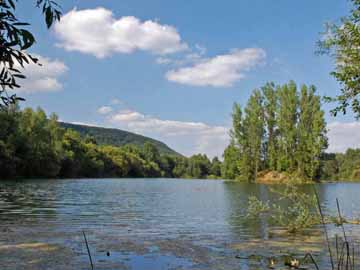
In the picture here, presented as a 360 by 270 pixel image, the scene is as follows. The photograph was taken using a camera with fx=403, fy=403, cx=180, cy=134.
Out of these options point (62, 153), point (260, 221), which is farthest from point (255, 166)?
point (260, 221)

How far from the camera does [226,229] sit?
18.2 meters

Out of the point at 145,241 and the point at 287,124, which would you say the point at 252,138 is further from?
the point at 145,241

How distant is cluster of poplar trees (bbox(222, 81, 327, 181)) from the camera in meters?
83.1

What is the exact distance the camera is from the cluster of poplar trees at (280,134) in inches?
3270

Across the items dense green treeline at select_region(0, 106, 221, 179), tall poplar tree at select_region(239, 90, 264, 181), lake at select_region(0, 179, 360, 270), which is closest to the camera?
lake at select_region(0, 179, 360, 270)

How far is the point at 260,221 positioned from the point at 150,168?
161867 mm

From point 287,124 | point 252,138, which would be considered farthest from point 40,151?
point 287,124

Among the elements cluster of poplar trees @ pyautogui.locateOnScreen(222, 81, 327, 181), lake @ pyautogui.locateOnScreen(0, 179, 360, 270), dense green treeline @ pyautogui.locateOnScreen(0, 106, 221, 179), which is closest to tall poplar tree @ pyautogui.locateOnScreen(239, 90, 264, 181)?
cluster of poplar trees @ pyautogui.locateOnScreen(222, 81, 327, 181)

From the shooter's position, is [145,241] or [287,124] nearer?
[145,241]

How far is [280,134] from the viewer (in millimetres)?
88375

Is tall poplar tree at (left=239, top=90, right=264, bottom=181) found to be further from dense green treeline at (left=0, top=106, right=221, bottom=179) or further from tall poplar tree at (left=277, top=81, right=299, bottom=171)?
dense green treeline at (left=0, top=106, right=221, bottom=179)

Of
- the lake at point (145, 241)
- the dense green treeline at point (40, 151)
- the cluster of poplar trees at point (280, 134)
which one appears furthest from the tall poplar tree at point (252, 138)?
the lake at point (145, 241)

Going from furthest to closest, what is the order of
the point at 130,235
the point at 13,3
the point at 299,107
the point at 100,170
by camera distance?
the point at 100,170 < the point at 299,107 < the point at 130,235 < the point at 13,3

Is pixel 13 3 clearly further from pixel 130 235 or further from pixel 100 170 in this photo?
pixel 100 170
